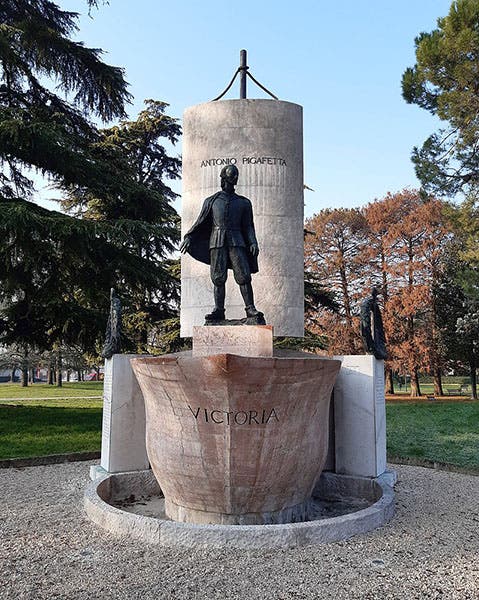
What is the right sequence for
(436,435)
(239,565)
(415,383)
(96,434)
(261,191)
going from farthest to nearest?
(415,383), (436,435), (96,434), (261,191), (239,565)

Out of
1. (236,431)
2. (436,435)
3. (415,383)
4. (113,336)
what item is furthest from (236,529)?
(415,383)

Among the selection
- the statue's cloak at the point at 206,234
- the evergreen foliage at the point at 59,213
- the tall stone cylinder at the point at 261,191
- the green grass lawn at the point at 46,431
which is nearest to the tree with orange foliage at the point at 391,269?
the evergreen foliage at the point at 59,213

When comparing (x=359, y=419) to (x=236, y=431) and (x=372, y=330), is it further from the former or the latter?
(x=236, y=431)

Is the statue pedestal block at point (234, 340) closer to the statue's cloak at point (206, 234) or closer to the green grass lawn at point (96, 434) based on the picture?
the statue's cloak at point (206, 234)

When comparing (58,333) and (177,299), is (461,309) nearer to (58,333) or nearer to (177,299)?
(177,299)

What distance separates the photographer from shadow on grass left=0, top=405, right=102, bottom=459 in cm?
956

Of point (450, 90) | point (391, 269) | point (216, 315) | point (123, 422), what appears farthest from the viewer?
point (391, 269)

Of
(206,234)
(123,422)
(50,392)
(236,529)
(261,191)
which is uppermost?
(261,191)

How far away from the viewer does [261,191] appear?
8.14 meters

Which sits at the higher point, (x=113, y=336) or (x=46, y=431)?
(x=113, y=336)

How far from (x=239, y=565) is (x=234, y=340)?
2.09m

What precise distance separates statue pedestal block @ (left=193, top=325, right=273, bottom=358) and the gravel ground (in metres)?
1.80

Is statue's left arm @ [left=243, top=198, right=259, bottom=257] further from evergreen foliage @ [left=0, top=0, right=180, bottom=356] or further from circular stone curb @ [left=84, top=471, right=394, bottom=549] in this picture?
evergreen foliage @ [left=0, top=0, right=180, bottom=356]

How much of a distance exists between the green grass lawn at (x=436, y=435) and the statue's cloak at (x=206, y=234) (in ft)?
16.0
